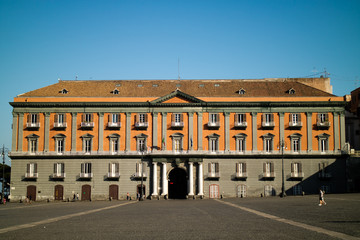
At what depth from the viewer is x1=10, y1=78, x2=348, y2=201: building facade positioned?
246ft

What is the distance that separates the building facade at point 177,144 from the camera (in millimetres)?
75062

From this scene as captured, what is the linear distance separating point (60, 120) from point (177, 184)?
863 inches

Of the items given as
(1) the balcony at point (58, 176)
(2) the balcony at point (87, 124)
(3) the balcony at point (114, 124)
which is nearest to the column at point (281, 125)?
(3) the balcony at point (114, 124)

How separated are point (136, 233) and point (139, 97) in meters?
55.3

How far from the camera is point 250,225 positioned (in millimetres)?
26094

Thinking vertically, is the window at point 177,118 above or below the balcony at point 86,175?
above

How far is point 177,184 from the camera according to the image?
79438 mm

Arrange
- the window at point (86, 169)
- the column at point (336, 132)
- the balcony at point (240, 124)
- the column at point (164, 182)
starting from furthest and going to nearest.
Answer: the balcony at point (240, 124) → the column at point (336, 132) → the window at point (86, 169) → the column at point (164, 182)

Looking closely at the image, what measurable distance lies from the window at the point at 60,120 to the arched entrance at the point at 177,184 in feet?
63.1

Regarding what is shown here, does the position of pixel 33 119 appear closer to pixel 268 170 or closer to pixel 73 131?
pixel 73 131

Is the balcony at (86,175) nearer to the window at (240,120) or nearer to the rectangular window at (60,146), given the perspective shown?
the rectangular window at (60,146)

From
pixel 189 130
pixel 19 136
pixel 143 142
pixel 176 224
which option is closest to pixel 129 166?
pixel 143 142

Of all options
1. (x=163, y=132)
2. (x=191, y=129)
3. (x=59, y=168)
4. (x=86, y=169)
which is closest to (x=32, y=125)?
(x=59, y=168)

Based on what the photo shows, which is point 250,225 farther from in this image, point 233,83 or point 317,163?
point 233,83
